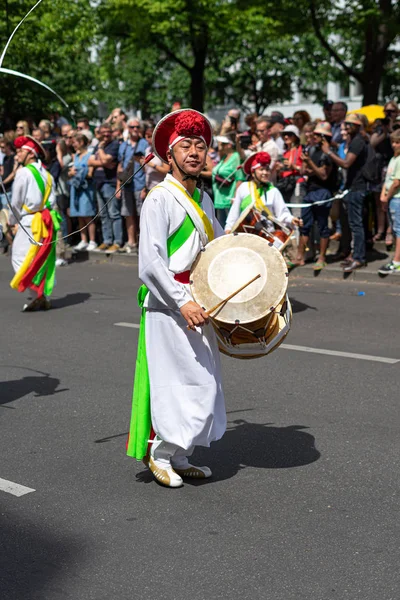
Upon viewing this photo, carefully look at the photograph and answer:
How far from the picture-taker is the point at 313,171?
42.6ft

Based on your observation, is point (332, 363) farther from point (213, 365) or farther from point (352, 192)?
point (352, 192)

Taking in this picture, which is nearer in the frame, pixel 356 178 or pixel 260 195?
pixel 260 195

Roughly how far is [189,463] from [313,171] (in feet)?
26.5

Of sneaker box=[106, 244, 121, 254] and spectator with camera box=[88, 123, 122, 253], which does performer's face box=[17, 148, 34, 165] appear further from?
sneaker box=[106, 244, 121, 254]

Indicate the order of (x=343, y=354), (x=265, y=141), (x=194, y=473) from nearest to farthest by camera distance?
1. (x=194, y=473)
2. (x=343, y=354)
3. (x=265, y=141)

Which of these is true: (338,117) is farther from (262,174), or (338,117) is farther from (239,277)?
(239,277)

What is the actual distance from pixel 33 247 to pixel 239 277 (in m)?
6.71

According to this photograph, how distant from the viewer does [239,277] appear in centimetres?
498

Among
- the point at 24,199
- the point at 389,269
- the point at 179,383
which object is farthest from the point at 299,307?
the point at 179,383

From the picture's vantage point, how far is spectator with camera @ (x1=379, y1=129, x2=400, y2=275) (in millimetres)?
12250

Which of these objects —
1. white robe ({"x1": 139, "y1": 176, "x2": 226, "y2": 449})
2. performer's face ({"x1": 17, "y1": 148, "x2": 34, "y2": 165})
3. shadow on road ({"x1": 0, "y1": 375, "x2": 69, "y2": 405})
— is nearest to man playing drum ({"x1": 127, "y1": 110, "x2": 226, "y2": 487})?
white robe ({"x1": 139, "y1": 176, "x2": 226, "y2": 449})

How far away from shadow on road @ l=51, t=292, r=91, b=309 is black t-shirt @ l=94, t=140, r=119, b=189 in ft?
12.0

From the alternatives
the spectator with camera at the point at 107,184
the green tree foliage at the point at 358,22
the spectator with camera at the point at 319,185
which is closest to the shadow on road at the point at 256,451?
the spectator with camera at the point at 319,185

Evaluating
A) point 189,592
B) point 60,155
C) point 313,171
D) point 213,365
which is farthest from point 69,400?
point 60,155
